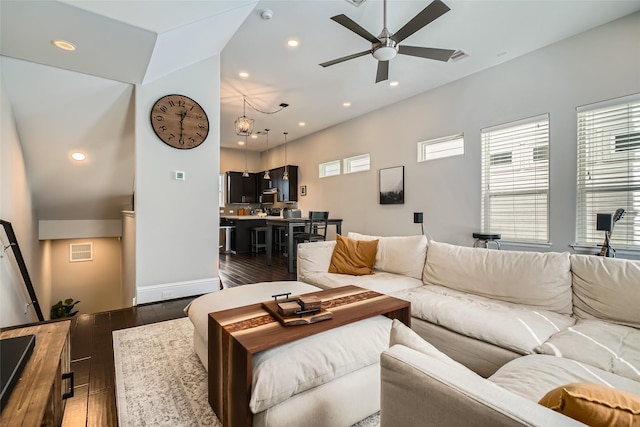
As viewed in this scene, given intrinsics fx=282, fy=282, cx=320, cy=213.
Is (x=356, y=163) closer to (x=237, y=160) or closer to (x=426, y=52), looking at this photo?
(x=426, y=52)

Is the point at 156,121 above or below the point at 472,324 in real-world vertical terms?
above

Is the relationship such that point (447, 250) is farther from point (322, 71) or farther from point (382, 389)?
point (322, 71)

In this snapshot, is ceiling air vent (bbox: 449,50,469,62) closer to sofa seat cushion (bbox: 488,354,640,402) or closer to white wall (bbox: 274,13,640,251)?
white wall (bbox: 274,13,640,251)

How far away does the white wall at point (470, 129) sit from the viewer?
324 centimetres

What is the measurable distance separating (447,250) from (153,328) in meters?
2.79

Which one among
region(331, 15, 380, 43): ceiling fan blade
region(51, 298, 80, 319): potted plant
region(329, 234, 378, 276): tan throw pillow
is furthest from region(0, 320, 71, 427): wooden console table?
region(51, 298, 80, 319): potted plant

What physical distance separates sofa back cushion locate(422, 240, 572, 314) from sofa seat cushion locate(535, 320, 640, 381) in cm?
29

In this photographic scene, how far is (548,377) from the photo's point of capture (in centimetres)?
118

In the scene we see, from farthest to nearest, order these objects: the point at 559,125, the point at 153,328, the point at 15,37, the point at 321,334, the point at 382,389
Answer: the point at 559,125
the point at 153,328
the point at 15,37
the point at 321,334
the point at 382,389

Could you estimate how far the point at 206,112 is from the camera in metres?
3.55

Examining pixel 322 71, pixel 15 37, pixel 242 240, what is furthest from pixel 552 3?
pixel 242 240

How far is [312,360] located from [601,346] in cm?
149

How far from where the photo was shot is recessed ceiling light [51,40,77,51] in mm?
2316

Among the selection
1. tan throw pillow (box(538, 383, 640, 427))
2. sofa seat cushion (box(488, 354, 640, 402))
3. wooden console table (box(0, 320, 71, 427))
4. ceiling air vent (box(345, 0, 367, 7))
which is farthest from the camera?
ceiling air vent (box(345, 0, 367, 7))
